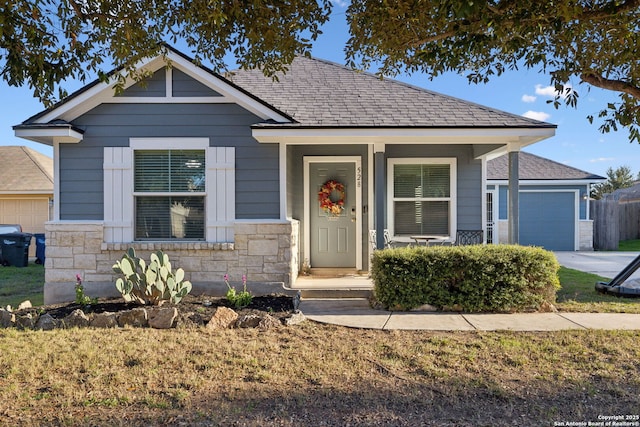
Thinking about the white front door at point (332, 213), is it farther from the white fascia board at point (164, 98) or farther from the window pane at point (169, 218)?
the window pane at point (169, 218)

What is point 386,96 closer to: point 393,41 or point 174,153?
point 393,41

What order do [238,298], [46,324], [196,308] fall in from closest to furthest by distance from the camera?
[46,324] → [196,308] → [238,298]

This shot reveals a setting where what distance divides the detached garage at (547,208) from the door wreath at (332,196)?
968 cm

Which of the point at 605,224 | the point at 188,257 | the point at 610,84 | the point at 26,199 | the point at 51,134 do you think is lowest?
the point at 188,257

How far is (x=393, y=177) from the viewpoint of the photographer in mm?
9219

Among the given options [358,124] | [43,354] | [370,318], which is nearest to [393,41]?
[358,124]

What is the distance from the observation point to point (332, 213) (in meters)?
9.32

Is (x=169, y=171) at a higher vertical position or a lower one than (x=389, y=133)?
lower

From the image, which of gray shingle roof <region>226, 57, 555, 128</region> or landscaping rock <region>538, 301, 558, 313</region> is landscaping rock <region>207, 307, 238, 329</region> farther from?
landscaping rock <region>538, 301, 558, 313</region>

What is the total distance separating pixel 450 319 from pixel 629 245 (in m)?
18.9

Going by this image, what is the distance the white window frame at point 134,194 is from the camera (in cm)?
749

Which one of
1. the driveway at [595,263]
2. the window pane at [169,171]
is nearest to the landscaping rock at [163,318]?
the window pane at [169,171]

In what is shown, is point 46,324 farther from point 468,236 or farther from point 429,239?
point 468,236

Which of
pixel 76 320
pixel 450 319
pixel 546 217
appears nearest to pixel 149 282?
pixel 76 320
